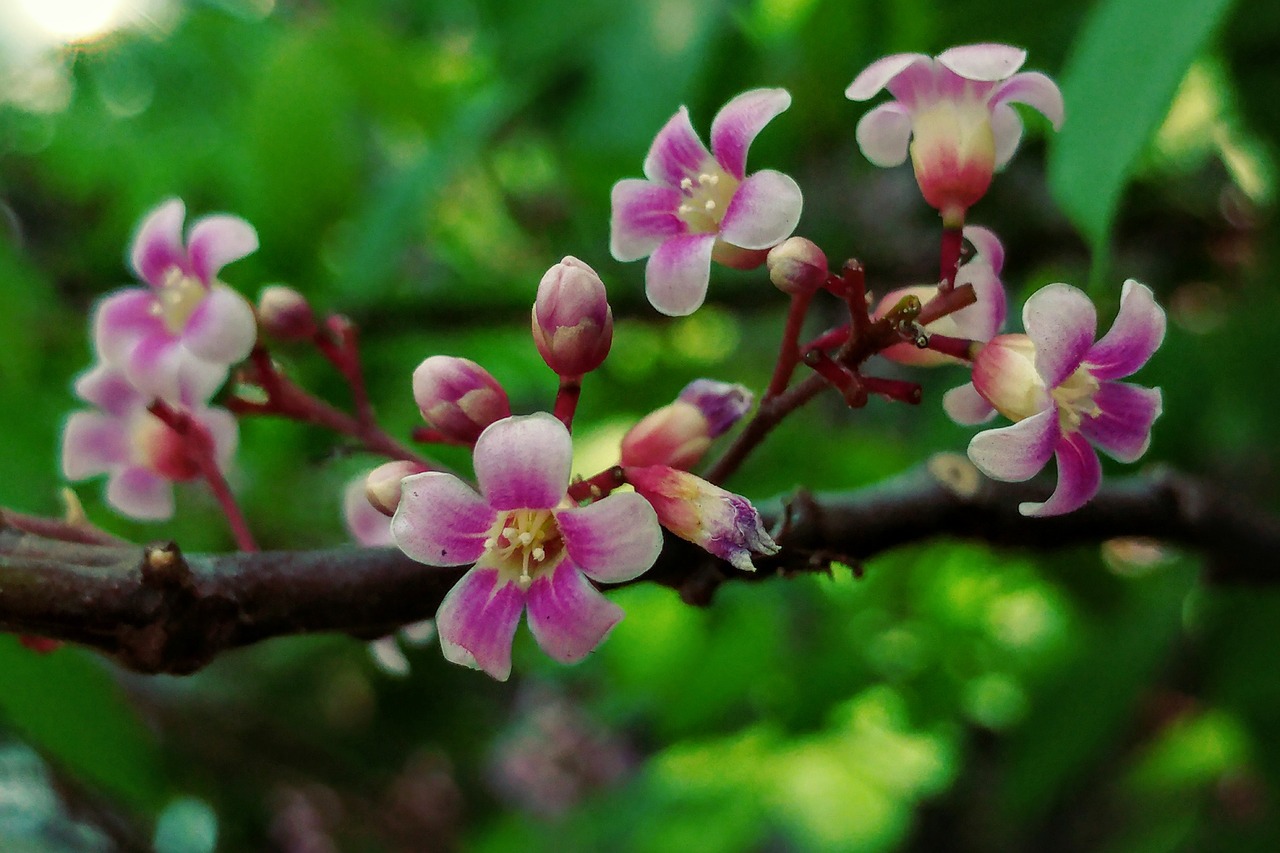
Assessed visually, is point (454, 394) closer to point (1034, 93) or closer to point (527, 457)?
point (527, 457)

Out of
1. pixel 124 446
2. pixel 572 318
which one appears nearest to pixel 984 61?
pixel 572 318

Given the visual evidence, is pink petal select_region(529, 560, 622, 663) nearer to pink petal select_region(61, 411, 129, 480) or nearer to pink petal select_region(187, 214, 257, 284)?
pink petal select_region(187, 214, 257, 284)

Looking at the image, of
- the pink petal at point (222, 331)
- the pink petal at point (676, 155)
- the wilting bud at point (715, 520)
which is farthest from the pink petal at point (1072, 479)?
the pink petal at point (222, 331)

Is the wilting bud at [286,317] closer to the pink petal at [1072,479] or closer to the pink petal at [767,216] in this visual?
the pink petal at [767,216]

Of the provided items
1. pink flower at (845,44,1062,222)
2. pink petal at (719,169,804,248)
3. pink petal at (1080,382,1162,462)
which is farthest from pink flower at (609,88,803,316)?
pink petal at (1080,382,1162,462)

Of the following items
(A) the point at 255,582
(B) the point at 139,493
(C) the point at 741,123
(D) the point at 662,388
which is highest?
(C) the point at 741,123

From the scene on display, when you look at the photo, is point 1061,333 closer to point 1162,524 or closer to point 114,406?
point 1162,524
